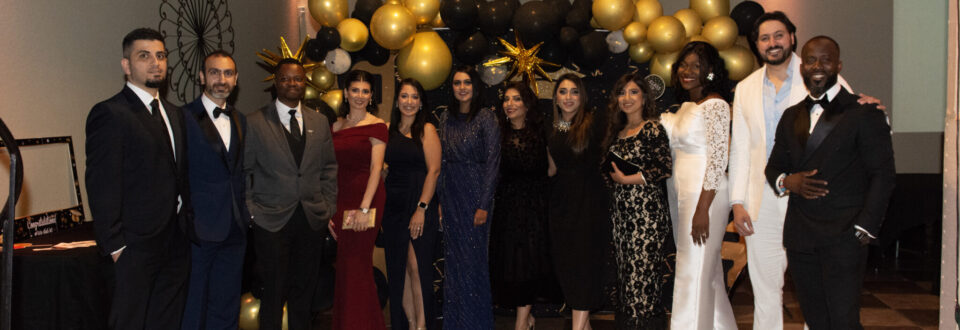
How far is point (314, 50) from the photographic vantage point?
17.0 ft

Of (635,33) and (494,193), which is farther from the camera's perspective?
(635,33)

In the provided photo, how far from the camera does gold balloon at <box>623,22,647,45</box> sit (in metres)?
5.20

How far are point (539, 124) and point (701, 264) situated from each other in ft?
4.08

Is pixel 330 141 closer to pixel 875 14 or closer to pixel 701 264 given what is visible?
pixel 701 264

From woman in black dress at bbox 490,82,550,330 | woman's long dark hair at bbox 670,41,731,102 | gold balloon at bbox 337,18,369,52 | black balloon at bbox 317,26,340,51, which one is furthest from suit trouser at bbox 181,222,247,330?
woman's long dark hair at bbox 670,41,731,102

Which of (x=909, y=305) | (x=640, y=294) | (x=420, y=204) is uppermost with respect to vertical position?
(x=420, y=204)

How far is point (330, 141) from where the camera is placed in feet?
12.3

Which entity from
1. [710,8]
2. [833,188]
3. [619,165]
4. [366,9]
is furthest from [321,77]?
[833,188]

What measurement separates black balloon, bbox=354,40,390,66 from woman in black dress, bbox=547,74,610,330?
6.51 ft

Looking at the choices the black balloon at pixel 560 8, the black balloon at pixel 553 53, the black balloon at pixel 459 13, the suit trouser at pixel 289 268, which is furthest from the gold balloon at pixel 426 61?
the suit trouser at pixel 289 268

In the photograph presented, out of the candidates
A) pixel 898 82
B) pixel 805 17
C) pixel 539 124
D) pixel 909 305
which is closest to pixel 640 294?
pixel 539 124

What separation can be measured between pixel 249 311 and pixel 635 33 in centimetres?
335

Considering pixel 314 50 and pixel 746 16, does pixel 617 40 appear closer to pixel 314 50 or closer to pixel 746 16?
pixel 746 16

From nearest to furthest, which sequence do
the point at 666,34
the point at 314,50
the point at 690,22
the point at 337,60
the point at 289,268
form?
the point at 289,268, the point at 666,34, the point at 314,50, the point at 337,60, the point at 690,22
